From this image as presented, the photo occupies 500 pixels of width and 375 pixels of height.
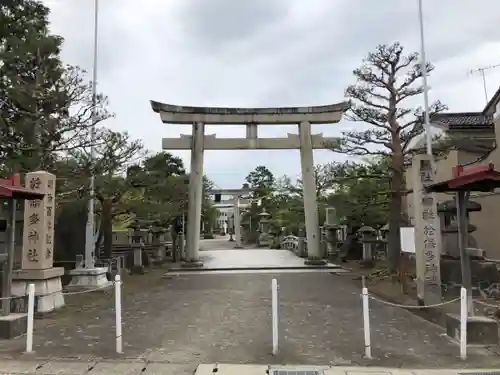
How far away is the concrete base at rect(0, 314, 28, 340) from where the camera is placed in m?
7.61

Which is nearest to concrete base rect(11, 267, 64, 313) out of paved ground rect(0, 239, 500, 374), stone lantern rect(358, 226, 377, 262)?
paved ground rect(0, 239, 500, 374)

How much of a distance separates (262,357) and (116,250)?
22264 millimetres

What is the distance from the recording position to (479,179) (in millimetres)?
7227

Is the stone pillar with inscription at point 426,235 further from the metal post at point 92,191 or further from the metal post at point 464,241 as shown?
the metal post at point 92,191

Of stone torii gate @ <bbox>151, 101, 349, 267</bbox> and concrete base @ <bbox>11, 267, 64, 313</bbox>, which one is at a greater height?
stone torii gate @ <bbox>151, 101, 349, 267</bbox>

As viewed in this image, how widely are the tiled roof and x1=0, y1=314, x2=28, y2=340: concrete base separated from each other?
756 inches

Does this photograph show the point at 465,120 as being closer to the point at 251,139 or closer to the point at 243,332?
the point at 251,139

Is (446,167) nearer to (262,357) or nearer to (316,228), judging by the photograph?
(316,228)

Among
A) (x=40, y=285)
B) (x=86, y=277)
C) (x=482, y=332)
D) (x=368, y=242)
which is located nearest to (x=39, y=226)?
(x=40, y=285)

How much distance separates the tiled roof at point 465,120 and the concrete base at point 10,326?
1920 cm

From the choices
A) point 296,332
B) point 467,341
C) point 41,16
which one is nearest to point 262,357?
point 296,332

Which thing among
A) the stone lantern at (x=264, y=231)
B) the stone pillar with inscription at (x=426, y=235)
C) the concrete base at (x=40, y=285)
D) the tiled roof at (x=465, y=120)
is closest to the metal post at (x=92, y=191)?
the concrete base at (x=40, y=285)

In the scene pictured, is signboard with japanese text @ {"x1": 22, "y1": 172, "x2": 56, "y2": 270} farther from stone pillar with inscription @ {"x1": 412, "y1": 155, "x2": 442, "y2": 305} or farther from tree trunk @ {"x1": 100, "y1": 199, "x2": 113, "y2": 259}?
stone pillar with inscription @ {"x1": 412, "y1": 155, "x2": 442, "y2": 305}

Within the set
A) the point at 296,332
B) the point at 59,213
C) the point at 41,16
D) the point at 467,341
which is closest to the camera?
the point at 467,341
